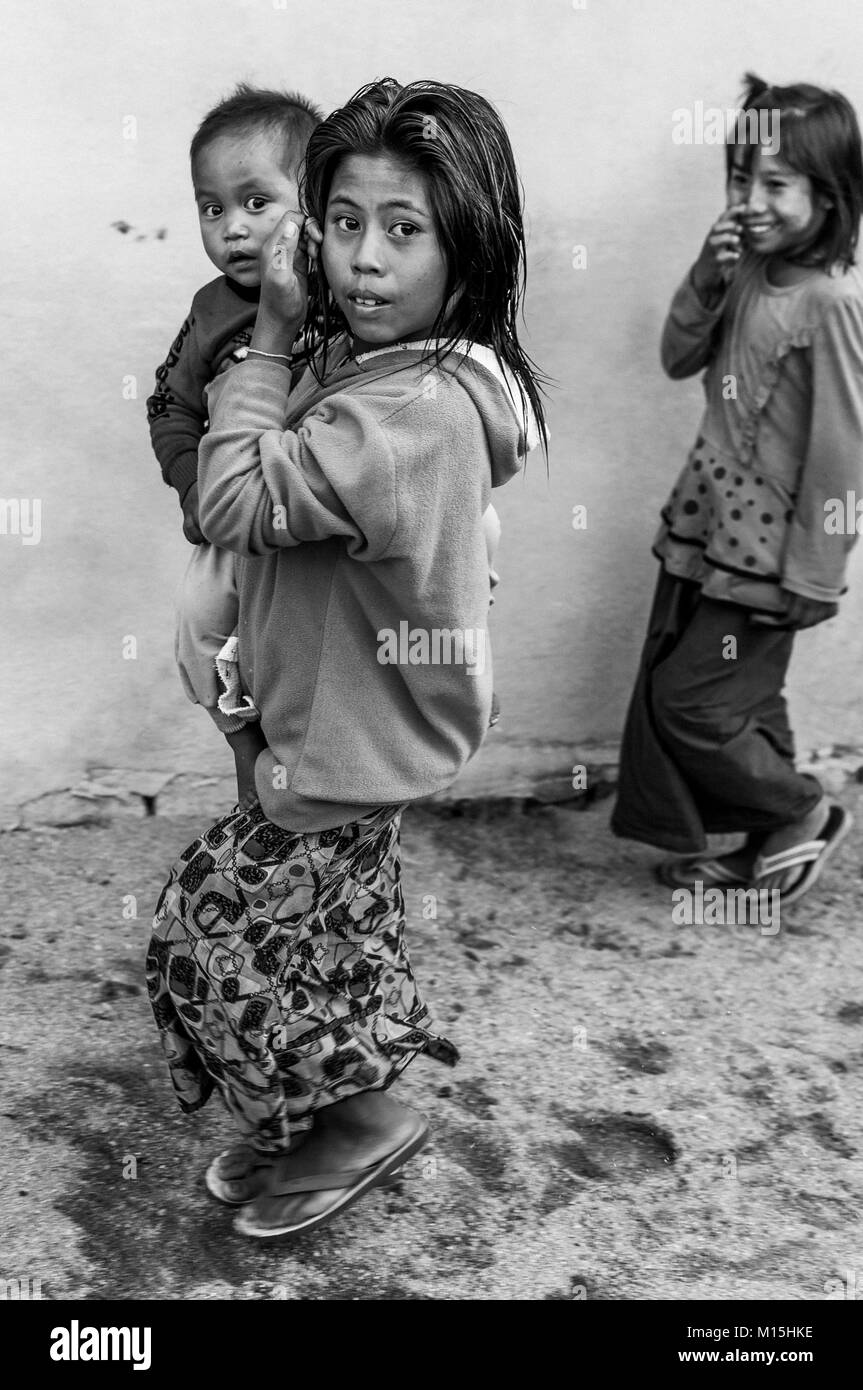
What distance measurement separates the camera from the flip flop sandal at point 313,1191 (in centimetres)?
243

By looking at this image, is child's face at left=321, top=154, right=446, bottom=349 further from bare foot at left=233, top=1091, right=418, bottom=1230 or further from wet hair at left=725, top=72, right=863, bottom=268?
wet hair at left=725, top=72, right=863, bottom=268

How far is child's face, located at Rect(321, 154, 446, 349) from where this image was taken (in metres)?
1.94

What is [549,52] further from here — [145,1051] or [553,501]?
[145,1051]

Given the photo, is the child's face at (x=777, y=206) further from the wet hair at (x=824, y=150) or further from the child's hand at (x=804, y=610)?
the child's hand at (x=804, y=610)

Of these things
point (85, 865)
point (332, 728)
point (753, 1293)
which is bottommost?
point (753, 1293)

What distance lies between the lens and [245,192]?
7.63 feet

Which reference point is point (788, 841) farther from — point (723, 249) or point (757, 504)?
point (723, 249)

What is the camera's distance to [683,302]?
11.1 feet

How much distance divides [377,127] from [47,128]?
141 cm

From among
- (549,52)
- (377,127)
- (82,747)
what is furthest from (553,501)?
(377,127)

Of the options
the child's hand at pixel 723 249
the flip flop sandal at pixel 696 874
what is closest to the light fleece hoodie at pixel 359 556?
the child's hand at pixel 723 249

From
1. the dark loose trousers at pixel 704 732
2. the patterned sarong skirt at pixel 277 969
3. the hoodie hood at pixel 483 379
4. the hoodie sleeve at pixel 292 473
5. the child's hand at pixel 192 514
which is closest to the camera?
the hoodie sleeve at pixel 292 473

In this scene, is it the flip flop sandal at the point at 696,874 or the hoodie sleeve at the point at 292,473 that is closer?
the hoodie sleeve at the point at 292,473

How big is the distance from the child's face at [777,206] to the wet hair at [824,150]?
2 centimetres
